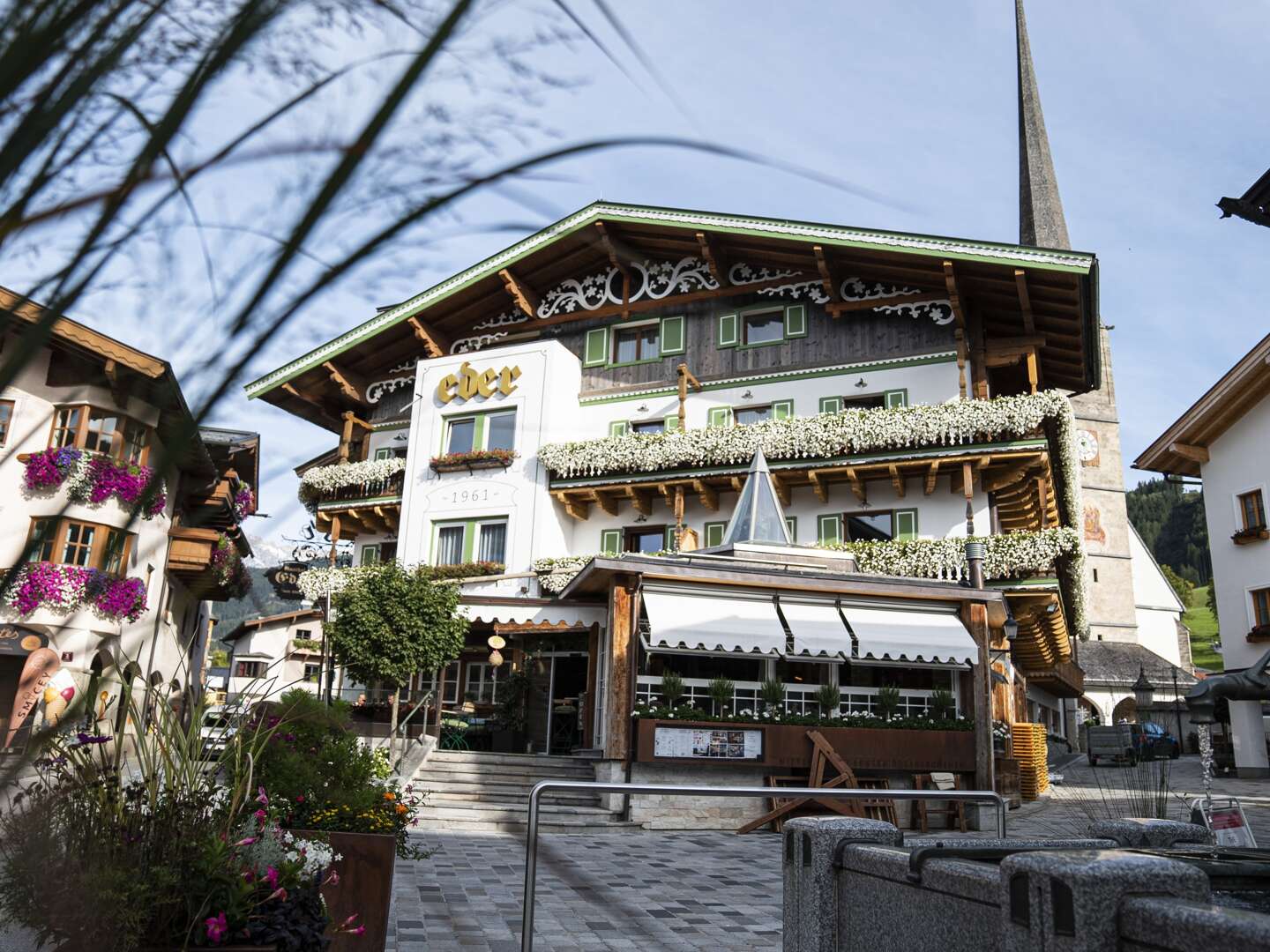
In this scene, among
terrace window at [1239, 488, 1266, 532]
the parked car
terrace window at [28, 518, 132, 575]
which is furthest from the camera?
the parked car

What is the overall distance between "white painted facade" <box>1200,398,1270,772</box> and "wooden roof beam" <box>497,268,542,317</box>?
19542 mm

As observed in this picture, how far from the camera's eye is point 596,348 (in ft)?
86.6

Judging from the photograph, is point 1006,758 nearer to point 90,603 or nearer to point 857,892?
point 857,892

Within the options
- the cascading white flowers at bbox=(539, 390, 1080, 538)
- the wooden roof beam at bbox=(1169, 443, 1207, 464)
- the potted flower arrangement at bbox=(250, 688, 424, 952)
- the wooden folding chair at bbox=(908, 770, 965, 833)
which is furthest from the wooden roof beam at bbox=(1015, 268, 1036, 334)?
the potted flower arrangement at bbox=(250, 688, 424, 952)

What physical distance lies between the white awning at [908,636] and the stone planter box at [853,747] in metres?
1.16

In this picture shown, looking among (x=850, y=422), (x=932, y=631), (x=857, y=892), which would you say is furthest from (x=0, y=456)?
(x=850, y=422)

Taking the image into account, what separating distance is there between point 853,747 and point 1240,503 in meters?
18.8

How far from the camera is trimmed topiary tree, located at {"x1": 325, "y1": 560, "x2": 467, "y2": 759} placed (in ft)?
63.4

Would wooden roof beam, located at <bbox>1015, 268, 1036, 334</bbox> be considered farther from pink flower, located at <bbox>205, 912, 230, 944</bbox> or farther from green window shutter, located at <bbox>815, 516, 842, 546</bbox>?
pink flower, located at <bbox>205, 912, 230, 944</bbox>

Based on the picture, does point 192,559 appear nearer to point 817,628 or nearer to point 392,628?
point 817,628

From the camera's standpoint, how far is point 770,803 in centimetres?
1576

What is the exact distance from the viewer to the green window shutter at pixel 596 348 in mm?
26281

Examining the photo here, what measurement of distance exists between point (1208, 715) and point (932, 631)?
6.18 meters

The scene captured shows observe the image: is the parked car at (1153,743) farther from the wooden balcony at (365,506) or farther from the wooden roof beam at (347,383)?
the wooden roof beam at (347,383)
